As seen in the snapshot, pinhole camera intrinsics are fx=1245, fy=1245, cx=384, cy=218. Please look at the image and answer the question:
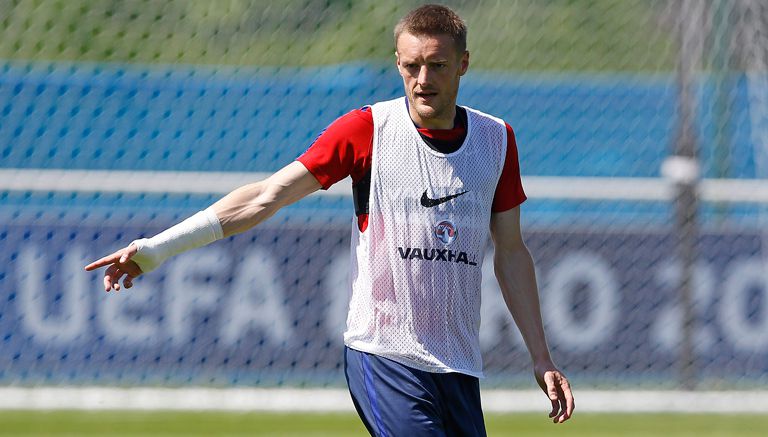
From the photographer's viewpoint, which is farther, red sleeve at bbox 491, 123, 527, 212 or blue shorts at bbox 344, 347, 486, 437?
red sleeve at bbox 491, 123, 527, 212

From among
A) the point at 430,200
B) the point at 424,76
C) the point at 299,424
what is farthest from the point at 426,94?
the point at 299,424

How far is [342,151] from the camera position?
3.56 metres

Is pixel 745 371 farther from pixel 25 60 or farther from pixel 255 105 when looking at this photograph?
pixel 25 60

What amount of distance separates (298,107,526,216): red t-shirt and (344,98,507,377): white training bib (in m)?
0.03

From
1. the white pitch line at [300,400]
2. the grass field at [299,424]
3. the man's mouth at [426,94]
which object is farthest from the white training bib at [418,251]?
the white pitch line at [300,400]

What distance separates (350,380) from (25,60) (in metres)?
5.24

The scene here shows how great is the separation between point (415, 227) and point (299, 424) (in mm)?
4340

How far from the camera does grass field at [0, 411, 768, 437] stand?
739cm

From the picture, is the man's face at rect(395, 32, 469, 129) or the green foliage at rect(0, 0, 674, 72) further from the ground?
→ the green foliage at rect(0, 0, 674, 72)

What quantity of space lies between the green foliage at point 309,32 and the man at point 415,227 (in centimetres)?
471

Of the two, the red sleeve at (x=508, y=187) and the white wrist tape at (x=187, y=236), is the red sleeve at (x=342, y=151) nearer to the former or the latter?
the white wrist tape at (x=187, y=236)

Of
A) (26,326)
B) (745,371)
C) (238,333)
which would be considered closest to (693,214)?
(745,371)

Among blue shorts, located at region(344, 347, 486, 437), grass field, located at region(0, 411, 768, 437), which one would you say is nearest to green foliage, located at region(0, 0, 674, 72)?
grass field, located at region(0, 411, 768, 437)

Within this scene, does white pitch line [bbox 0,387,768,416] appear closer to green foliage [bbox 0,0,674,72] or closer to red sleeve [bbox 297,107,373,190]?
green foliage [bbox 0,0,674,72]
